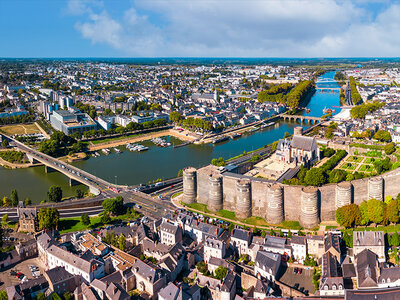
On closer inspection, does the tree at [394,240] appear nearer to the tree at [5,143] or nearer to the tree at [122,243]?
the tree at [122,243]

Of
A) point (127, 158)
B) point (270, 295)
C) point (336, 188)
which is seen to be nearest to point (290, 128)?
point (127, 158)

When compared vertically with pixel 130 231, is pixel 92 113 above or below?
above

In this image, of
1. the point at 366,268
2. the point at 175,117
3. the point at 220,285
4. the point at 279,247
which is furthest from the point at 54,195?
the point at 175,117

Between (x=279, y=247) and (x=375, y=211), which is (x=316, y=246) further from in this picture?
(x=375, y=211)

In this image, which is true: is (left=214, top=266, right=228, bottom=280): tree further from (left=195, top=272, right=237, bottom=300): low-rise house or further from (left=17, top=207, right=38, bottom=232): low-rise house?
(left=17, top=207, right=38, bottom=232): low-rise house

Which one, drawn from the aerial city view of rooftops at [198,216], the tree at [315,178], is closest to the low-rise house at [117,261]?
the aerial city view of rooftops at [198,216]

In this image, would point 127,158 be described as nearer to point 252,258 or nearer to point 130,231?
point 130,231
